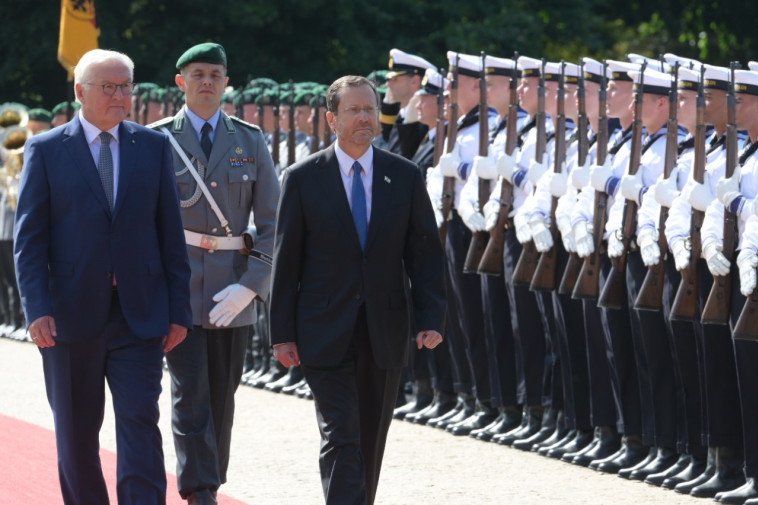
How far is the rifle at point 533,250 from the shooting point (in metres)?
9.97

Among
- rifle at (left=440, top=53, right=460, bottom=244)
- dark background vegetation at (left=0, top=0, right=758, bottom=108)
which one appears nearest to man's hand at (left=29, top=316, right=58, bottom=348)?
rifle at (left=440, top=53, right=460, bottom=244)

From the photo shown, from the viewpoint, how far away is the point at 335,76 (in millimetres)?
27219

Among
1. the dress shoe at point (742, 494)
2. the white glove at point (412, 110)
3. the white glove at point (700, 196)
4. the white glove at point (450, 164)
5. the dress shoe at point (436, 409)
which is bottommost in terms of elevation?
the dress shoe at point (436, 409)

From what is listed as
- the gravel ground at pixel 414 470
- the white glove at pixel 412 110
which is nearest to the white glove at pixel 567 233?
the gravel ground at pixel 414 470

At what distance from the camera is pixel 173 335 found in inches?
275

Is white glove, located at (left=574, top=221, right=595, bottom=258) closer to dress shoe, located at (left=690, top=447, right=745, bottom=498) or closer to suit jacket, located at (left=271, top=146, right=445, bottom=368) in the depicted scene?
dress shoe, located at (left=690, top=447, right=745, bottom=498)

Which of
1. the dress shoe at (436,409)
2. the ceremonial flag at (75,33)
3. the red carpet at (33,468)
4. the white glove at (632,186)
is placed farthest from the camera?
the ceremonial flag at (75,33)

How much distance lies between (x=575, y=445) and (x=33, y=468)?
9.13ft

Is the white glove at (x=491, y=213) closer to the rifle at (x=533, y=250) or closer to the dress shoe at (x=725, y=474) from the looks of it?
the rifle at (x=533, y=250)

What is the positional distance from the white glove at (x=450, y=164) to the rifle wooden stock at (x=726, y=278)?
2.68 meters

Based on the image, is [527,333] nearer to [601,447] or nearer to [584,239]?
[601,447]

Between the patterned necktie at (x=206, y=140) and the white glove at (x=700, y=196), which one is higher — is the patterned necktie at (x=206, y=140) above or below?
above

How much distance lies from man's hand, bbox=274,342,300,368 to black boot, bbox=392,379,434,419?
473 cm

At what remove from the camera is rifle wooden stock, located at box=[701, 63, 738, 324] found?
324 inches
